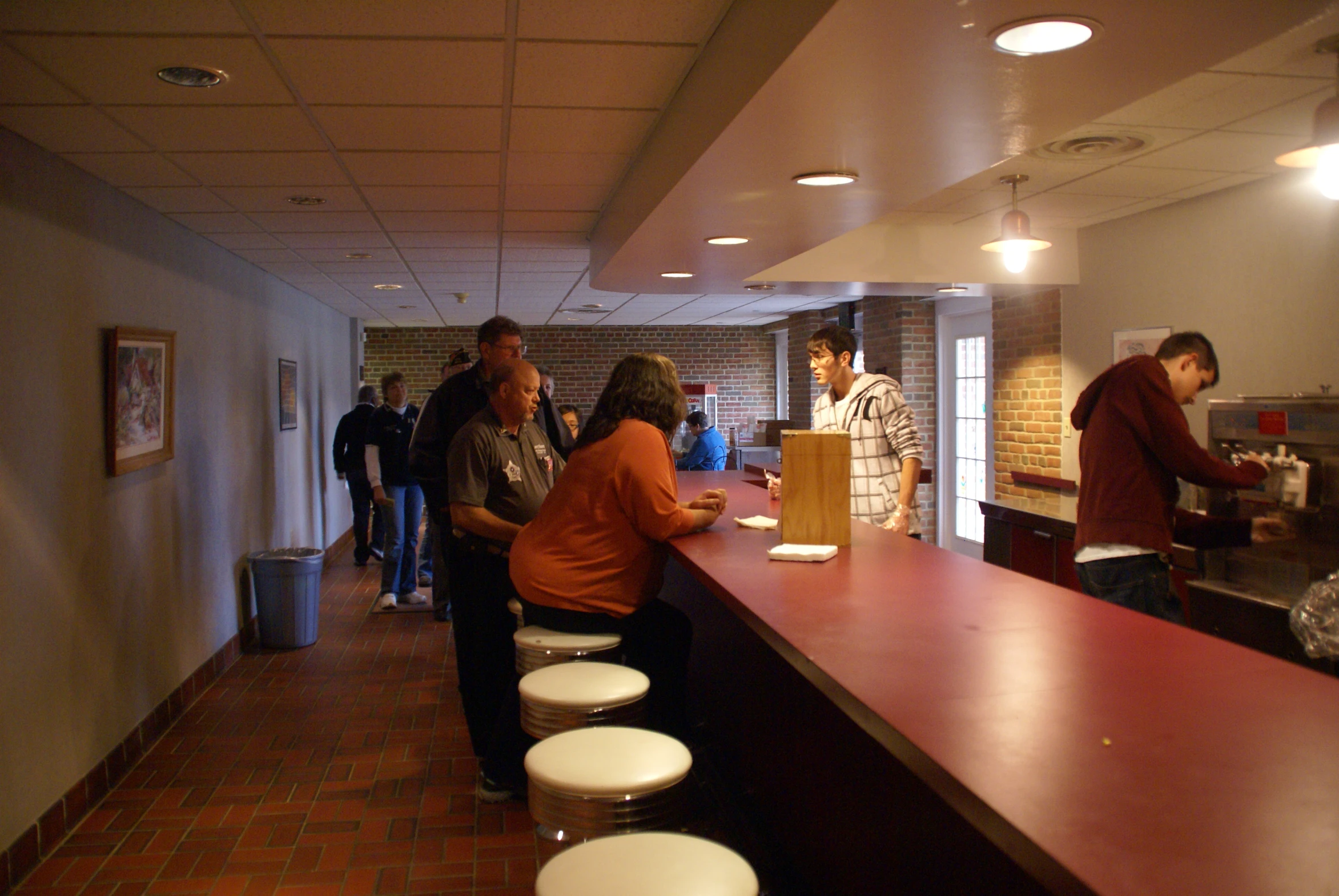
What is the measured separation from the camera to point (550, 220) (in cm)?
509

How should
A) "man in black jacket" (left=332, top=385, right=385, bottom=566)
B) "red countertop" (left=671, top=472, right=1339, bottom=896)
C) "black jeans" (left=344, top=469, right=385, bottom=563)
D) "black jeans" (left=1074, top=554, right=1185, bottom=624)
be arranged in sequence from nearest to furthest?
Answer: "red countertop" (left=671, top=472, right=1339, bottom=896) → "black jeans" (left=1074, top=554, right=1185, bottom=624) → "man in black jacket" (left=332, top=385, right=385, bottom=566) → "black jeans" (left=344, top=469, right=385, bottom=563)

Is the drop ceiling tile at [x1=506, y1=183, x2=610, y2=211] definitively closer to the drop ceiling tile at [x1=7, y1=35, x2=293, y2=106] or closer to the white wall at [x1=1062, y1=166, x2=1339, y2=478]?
the drop ceiling tile at [x1=7, y1=35, x2=293, y2=106]

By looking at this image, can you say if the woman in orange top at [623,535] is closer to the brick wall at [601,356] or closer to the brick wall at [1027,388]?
the brick wall at [1027,388]

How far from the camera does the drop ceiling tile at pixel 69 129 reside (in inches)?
118

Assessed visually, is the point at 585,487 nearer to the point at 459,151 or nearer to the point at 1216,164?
the point at 459,151

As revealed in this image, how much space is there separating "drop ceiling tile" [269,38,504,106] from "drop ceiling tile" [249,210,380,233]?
1901mm

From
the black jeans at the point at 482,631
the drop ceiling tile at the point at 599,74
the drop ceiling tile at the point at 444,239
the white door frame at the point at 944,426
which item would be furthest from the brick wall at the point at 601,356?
the drop ceiling tile at the point at 599,74

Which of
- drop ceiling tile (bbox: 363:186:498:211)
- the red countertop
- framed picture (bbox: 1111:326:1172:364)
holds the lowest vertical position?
the red countertop

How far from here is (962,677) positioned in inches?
60.2

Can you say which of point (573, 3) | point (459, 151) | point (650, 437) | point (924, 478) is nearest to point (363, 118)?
point (459, 151)

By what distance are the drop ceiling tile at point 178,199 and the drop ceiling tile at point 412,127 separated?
43.4 inches

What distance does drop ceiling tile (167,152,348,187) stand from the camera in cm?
361

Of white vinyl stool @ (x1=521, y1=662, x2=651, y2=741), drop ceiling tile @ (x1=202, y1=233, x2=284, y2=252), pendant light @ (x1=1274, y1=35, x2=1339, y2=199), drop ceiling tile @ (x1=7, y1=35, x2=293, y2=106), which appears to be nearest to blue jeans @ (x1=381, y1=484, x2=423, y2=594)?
drop ceiling tile @ (x1=202, y1=233, x2=284, y2=252)

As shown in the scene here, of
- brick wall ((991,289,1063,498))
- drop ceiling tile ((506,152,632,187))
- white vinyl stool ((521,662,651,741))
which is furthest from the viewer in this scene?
brick wall ((991,289,1063,498))
